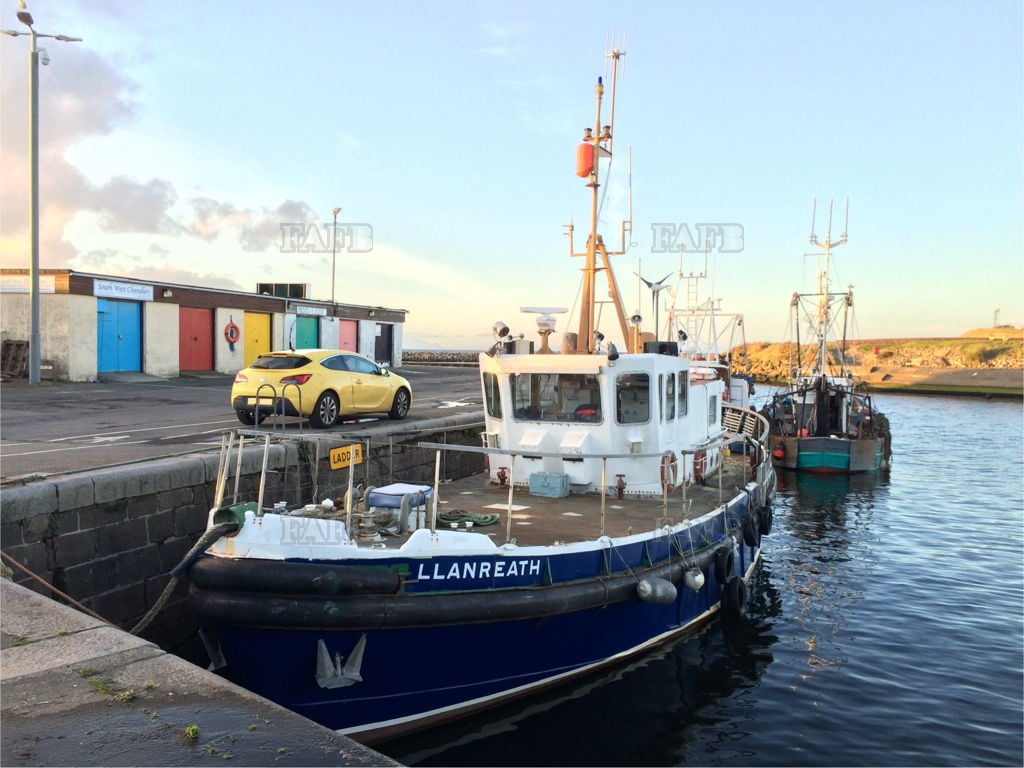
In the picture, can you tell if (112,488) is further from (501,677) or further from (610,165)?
(610,165)

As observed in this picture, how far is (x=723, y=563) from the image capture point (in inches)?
368

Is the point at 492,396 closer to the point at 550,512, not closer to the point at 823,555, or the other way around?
the point at 550,512

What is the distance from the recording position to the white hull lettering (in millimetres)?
6227

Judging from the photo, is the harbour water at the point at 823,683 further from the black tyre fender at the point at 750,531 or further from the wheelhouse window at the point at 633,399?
the wheelhouse window at the point at 633,399

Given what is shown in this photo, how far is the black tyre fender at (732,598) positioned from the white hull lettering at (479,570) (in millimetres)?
3921

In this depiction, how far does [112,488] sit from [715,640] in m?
7.58

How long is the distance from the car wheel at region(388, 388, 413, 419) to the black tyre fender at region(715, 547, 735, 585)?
7605 mm

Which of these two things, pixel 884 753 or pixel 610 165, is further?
pixel 610 165

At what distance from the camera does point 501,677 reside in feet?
22.9

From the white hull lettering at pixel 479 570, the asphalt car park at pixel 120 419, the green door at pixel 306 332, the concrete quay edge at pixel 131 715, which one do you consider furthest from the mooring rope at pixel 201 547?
the green door at pixel 306 332

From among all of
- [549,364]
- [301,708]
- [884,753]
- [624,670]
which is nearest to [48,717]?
[301,708]

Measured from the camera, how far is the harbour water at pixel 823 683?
23.5ft

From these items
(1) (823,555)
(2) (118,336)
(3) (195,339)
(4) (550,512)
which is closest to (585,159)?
(4) (550,512)

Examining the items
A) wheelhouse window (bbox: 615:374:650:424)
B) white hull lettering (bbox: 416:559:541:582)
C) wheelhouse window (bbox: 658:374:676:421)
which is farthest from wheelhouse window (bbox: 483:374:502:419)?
white hull lettering (bbox: 416:559:541:582)
